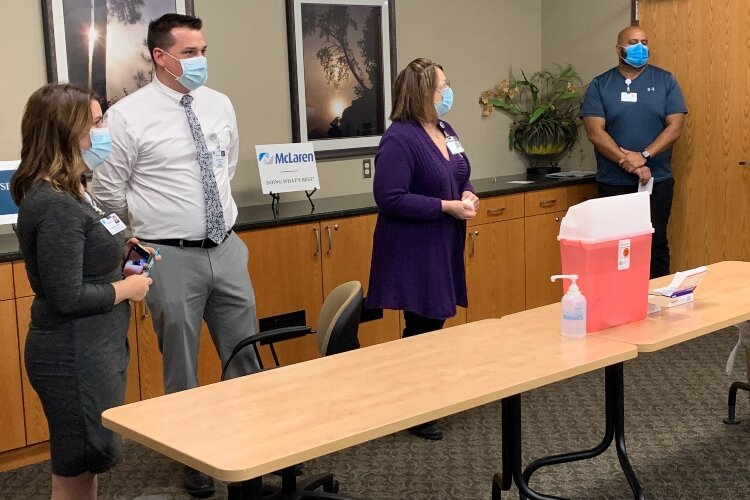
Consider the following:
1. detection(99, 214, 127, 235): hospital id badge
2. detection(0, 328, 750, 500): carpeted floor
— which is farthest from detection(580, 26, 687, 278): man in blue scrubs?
detection(99, 214, 127, 235): hospital id badge

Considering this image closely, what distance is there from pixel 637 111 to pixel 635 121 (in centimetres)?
6

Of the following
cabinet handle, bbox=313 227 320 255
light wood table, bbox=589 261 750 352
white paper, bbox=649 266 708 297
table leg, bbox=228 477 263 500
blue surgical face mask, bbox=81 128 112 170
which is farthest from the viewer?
cabinet handle, bbox=313 227 320 255

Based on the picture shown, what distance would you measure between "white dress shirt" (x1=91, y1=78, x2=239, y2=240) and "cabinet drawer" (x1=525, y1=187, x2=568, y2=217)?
8.76 feet

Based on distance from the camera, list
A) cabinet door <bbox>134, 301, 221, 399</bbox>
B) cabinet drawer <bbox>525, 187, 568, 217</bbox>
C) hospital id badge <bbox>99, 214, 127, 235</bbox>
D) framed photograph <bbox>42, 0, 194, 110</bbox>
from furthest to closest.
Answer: cabinet drawer <bbox>525, 187, 568, 217</bbox>
framed photograph <bbox>42, 0, 194, 110</bbox>
cabinet door <bbox>134, 301, 221, 399</bbox>
hospital id badge <bbox>99, 214, 127, 235</bbox>

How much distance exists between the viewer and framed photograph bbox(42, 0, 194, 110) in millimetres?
4324

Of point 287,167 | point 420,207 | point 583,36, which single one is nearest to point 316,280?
point 287,167

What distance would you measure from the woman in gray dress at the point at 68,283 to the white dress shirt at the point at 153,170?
0.73m

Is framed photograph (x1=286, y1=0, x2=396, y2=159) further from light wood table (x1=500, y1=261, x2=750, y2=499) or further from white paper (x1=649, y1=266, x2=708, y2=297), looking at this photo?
white paper (x1=649, y1=266, x2=708, y2=297)

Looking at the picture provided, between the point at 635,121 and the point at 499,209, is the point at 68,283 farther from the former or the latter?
the point at 635,121

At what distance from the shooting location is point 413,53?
19.0ft

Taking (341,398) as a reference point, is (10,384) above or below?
below

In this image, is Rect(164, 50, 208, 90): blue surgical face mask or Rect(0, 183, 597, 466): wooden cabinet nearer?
Rect(164, 50, 208, 90): blue surgical face mask

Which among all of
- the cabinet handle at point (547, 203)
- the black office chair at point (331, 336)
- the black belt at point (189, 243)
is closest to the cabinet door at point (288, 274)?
the black belt at point (189, 243)

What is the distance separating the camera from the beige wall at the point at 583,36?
6.24m
